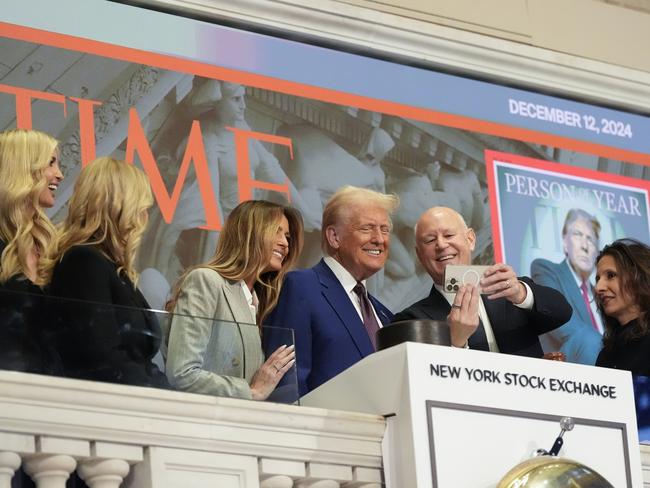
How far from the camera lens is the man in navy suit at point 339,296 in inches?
161

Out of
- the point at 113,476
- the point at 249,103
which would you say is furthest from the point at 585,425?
the point at 249,103

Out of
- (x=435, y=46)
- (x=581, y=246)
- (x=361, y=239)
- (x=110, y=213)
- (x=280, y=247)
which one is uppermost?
(x=435, y=46)

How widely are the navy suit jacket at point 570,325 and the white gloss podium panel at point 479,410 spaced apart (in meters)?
3.06

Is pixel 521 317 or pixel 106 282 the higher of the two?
pixel 521 317

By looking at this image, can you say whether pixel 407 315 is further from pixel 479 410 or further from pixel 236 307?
pixel 479 410

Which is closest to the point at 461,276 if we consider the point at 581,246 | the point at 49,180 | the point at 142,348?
the point at 49,180

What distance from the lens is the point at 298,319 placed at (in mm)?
4168

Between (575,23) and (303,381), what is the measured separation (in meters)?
3.75

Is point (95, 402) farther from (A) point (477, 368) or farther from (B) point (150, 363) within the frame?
(A) point (477, 368)

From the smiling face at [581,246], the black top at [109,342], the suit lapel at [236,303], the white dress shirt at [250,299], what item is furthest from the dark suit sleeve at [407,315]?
the smiling face at [581,246]

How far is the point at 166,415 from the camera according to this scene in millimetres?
2941

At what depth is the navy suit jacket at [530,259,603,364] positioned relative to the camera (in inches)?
256

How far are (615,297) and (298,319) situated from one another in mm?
1078

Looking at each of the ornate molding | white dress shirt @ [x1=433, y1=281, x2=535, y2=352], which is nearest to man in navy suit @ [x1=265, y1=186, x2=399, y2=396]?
white dress shirt @ [x1=433, y1=281, x2=535, y2=352]
